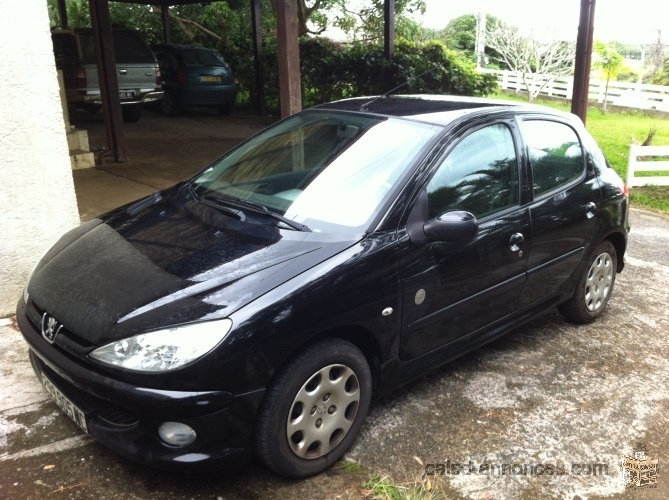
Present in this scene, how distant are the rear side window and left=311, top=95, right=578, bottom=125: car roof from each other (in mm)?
114

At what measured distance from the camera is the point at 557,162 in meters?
4.00

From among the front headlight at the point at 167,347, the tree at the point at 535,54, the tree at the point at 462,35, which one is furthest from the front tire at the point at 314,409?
the tree at the point at 462,35

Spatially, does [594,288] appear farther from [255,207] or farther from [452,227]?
[255,207]

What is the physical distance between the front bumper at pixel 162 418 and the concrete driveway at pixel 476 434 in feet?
0.95

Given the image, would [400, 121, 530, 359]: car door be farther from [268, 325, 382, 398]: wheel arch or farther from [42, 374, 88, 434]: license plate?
[42, 374, 88, 434]: license plate

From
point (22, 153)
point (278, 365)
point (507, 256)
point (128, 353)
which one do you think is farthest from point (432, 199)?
point (22, 153)

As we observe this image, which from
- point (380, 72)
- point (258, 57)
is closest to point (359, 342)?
point (380, 72)

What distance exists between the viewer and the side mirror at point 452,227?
2.99 m

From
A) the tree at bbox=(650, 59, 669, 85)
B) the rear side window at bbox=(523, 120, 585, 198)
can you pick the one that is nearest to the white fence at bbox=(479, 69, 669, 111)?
the tree at bbox=(650, 59, 669, 85)

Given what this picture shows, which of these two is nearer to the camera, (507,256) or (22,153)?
(507,256)

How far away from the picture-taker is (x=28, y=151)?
167 inches

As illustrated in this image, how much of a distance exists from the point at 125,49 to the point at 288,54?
788cm

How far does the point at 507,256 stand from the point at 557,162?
868 mm

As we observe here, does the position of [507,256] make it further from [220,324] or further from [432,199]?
[220,324]
